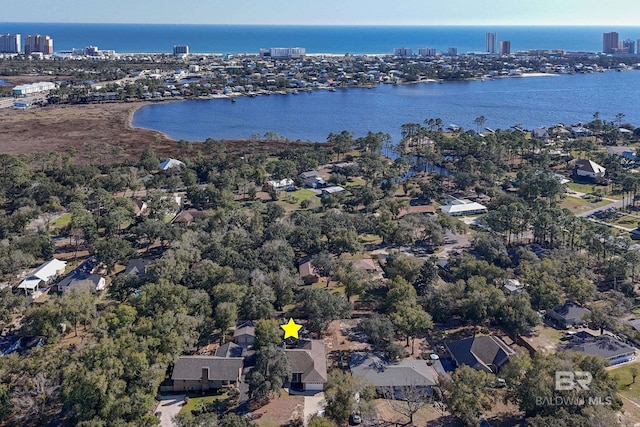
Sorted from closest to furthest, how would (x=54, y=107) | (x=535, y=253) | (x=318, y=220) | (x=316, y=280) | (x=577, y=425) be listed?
1. (x=577, y=425)
2. (x=316, y=280)
3. (x=535, y=253)
4. (x=318, y=220)
5. (x=54, y=107)

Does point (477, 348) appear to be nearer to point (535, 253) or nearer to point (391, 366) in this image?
point (391, 366)

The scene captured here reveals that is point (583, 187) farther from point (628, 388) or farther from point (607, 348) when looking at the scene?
point (628, 388)

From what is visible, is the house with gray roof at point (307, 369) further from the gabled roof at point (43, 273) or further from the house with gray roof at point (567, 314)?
the gabled roof at point (43, 273)

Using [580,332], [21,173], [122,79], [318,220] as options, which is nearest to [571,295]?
[580,332]

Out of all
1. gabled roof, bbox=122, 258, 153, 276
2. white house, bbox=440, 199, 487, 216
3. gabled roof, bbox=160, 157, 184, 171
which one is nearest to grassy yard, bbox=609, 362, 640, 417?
white house, bbox=440, 199, 487, 216

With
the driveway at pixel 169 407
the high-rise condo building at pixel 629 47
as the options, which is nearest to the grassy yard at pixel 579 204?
the driveway at pixel 169 407

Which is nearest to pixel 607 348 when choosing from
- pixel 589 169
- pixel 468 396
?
pixel 468 396
